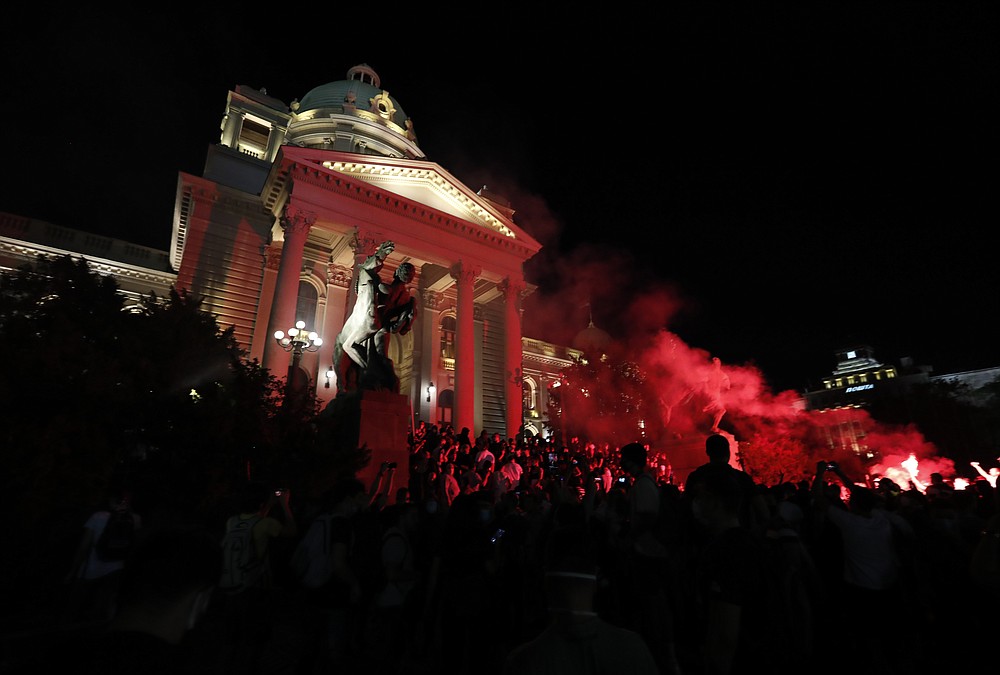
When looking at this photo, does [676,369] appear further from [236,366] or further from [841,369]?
[841,369]

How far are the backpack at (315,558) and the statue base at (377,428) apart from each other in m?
5.11

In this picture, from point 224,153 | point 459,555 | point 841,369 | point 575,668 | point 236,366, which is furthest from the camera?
point 841,369

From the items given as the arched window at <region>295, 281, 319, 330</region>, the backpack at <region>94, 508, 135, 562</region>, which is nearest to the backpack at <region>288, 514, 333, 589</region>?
the backpack at <region>94, 508, 135, 562</region>

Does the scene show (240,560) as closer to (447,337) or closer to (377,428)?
(377,428)

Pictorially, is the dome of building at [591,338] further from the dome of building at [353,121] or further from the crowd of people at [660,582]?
the crowd of people at [660,582]

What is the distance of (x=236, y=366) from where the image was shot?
1228 centimetres

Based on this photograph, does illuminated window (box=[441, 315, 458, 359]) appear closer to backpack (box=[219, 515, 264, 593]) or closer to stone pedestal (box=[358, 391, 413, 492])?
stone pedestal (box=[358, 391, 413, 492])

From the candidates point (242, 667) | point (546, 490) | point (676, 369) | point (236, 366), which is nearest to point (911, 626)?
point (242, 667)

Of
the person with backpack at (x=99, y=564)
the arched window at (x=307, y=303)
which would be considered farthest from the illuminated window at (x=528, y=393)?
the person with backpack at (x=99, y=564)

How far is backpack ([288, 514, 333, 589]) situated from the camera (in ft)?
12.6

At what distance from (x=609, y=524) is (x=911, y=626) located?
266cm

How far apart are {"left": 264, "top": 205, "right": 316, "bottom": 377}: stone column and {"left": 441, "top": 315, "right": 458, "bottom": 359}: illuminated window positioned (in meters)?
10.8

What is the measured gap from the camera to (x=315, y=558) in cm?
392

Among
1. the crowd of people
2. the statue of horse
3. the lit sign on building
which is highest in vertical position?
the lit sign on building
